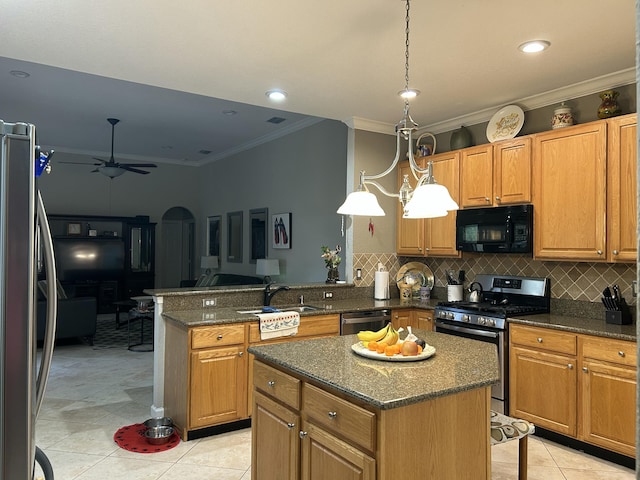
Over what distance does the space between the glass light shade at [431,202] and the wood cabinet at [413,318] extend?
2405mm

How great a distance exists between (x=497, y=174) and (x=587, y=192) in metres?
0.83

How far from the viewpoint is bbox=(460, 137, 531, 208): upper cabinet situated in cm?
404

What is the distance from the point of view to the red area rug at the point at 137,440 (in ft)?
11.0

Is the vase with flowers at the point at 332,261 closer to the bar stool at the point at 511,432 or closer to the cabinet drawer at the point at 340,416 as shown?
the bar stool at the point at 511,432

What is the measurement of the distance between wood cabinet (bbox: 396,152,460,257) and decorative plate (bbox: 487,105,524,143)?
372mm

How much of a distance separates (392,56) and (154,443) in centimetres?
317

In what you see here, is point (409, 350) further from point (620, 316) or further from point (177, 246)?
point (177, 246)

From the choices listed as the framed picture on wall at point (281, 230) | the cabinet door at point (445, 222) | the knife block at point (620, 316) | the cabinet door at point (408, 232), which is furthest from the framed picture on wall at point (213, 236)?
the knife block at point (620, 316)

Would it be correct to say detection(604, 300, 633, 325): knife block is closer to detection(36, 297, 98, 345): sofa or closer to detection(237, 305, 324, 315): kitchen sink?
detection(237, 305, 324, 315): kitchen sink

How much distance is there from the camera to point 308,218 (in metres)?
6.27

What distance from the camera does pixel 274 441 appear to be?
2340 millimetres

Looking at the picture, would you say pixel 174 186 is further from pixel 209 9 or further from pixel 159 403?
pixel 209 9

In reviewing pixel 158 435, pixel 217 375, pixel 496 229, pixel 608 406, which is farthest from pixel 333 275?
pixel 608 406

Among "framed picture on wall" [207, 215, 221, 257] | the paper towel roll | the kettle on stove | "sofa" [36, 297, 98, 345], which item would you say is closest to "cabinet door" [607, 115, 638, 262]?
the kettle on stove
